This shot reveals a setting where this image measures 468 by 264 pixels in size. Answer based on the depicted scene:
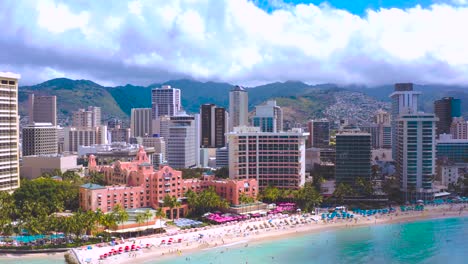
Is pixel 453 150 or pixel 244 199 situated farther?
pixel 453 150

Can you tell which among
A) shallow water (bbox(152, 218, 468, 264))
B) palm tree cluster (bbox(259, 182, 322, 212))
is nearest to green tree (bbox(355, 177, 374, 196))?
palm tree cluster (bbox(259, 182, 322, 212))

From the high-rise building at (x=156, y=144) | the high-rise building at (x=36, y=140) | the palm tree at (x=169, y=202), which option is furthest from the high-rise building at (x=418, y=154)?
the high-rise building at (x=36, y=140)

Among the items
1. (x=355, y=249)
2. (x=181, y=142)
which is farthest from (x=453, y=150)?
(x=355, y=249)

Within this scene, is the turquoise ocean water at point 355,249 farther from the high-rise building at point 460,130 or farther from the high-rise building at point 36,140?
the high-rise building at point 460,130

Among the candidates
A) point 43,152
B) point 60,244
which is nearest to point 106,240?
point 60,244

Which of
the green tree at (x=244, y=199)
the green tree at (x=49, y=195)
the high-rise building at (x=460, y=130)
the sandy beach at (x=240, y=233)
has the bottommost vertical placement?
the sandy beach at (x=240, y=233)

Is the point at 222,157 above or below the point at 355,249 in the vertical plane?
above

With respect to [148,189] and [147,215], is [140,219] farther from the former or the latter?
[148,189]
